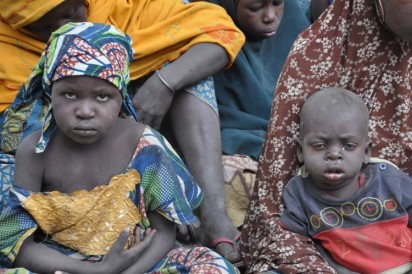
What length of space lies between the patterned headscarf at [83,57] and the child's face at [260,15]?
1544 mm

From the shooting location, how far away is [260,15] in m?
5.39

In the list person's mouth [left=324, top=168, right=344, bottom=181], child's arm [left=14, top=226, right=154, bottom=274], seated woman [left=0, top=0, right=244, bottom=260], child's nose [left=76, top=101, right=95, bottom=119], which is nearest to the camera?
child's nose [left=76, top=101, right=95, bottom=119]

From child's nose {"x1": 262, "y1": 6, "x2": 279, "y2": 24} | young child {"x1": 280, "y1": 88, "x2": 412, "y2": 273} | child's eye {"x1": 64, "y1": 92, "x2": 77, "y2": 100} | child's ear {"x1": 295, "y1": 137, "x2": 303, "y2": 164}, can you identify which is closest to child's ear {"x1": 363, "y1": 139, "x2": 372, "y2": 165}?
young child {"x1": 280, "y1": 88, "x2": 412, "y2": 273}

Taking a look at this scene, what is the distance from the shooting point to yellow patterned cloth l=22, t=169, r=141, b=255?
389 cm

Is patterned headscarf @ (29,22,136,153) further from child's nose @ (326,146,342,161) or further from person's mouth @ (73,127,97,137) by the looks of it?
child's nose @ (326,146,342,161)

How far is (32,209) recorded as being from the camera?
3.84 m

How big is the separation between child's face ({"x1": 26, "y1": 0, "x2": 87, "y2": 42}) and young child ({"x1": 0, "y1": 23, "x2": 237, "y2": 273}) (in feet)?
2.13

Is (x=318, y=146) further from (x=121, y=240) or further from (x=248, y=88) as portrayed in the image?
(x=248, y=88)

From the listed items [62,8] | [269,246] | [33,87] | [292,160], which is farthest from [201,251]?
[62,8]

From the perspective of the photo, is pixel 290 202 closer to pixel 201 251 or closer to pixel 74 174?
pixel 201 251

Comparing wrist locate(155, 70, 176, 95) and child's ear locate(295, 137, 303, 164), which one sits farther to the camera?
wrist locate(155, 70, 176, 95)

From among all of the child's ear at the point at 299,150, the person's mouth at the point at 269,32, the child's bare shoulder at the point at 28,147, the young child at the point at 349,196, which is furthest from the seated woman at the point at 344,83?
the person's mouth at the point at 269,32

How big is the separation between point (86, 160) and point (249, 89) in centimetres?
171

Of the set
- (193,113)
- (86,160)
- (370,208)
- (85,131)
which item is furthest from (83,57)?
(370,208)
